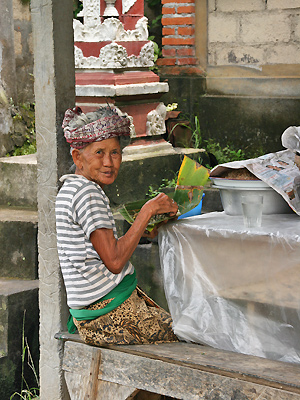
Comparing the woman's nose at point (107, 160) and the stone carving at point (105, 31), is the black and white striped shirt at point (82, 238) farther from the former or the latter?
the stone carving at point (105, 31)

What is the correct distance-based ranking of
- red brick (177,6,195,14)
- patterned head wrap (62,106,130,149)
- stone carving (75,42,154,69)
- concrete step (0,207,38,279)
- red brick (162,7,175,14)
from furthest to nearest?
1. red brick (162,7,175,14)
2. red brick (177,6,195,14)
3. stone carving (75,42,154,69)
4. concrete step (0,207,38,279)
5. patterned head wrap (62,106,130,149)

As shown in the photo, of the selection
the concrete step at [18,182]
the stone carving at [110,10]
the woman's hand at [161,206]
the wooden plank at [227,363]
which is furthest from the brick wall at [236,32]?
the wooden plank at [227,363]

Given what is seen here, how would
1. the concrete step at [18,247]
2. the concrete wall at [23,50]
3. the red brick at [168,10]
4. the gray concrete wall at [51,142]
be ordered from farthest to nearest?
the red brick at [168,10] → the concrete wall at [23,50] → the concrete step at [18,247] → the gray concrete wall at [51,142]

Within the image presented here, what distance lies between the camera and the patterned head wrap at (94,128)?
3.21 metres

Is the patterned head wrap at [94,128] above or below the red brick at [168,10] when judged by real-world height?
below

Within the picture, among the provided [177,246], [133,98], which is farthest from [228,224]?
[133,98]

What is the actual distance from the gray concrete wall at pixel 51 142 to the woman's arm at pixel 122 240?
1.65 ft

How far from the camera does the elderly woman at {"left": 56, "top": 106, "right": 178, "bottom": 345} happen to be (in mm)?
3152

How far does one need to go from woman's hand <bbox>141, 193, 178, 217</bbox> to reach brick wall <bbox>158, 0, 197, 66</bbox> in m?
3.62

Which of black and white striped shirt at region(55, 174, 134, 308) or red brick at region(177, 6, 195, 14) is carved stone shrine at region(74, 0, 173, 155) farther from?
black and white striped shirt at region(55, 174, 134, 308)

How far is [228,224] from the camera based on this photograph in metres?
3.29

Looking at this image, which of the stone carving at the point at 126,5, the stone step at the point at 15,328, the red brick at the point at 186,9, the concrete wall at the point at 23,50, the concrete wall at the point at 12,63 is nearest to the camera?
the stone step at the point at 15,328

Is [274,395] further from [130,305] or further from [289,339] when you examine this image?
[130,305]

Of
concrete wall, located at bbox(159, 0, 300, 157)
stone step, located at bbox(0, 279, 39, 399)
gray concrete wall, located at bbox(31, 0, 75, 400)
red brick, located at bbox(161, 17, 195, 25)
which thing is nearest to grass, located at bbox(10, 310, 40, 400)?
stone step, located at bbox(0, 279, 39, 399)
